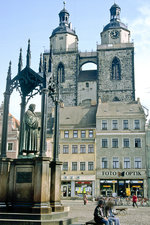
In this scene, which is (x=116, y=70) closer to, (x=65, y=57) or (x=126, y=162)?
(x=65, y=57)

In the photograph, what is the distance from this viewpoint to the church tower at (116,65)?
60.3 metres

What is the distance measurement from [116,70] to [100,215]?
181ft

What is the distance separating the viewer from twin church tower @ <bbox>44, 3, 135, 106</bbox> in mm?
60844

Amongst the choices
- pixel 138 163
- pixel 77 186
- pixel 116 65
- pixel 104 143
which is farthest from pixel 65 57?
pixel 138 163

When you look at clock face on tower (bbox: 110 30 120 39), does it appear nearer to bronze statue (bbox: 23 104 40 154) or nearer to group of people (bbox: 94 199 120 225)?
bronze statue (bbox: 23 104 40 154)

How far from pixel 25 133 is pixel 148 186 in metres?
30.1

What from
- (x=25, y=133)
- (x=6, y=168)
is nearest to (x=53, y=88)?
(x=25, y=133)

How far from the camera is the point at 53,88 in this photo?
1235 cm

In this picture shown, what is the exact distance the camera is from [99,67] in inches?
2470

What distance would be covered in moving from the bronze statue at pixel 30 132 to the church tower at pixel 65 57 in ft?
164

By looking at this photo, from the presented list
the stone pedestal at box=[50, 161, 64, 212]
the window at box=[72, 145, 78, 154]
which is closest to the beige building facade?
the window at box=[72, 145, 78, 154]

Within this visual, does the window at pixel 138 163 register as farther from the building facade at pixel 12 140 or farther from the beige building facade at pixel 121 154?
the building facade at pixel 12 140

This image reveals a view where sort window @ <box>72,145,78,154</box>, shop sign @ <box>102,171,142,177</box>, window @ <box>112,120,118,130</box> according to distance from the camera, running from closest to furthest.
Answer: shop sign @ <box>102,171,142,177</box> < window @ <box>112,120,118,130</box> < window @ <box>72,145,78,154</box>

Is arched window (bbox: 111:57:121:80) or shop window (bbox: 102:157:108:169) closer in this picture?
shop window (bbox: 102:157:108:169)
